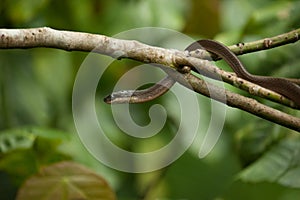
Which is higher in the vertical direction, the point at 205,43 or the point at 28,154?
the point at 205,43

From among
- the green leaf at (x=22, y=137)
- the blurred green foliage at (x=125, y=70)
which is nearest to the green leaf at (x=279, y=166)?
the blurred green foliage at (x=125, y=70)

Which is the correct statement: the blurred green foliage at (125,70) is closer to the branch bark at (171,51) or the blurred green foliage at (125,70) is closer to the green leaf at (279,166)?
the green leaf at (279,166)

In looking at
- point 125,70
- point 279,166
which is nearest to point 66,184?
point 279,166

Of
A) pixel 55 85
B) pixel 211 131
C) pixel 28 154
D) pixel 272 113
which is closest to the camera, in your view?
pixel 272 113

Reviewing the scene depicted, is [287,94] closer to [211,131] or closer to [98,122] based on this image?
[211,131]

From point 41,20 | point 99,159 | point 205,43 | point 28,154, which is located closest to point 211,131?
point 99,159

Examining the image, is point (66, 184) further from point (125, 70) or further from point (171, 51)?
point (125, 70)

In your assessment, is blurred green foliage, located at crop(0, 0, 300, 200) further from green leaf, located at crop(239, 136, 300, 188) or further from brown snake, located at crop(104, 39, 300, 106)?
brown snake, located at crop(104, 39, 300, 106)
